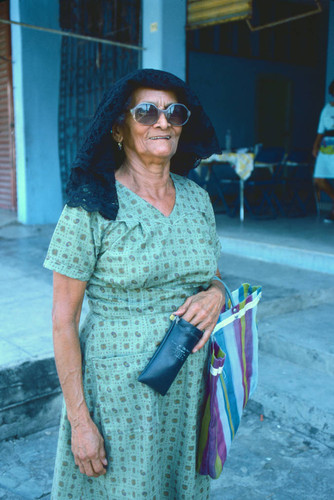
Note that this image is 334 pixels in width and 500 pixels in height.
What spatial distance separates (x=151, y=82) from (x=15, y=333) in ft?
7.65

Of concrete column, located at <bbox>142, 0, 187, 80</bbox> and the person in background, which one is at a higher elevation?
concrete column, located at <bbox>142, 0, 187, 80</bbox>

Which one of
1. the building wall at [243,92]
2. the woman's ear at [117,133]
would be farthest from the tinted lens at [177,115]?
the building wall at [243,92]

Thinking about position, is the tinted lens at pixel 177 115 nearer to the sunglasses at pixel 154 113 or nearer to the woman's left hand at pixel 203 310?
the sunglasses at pixel 154 113

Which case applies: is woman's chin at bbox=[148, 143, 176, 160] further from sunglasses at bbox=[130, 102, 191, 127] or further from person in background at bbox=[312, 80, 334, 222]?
person in background at bbox=[312, 80, 334, 222]

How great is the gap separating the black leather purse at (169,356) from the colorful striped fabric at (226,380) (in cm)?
14

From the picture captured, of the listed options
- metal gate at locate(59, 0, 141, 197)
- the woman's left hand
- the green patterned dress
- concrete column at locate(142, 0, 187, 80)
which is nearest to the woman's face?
the green patterned dress

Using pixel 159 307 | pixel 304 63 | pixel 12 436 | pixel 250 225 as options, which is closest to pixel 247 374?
pixel 159 307

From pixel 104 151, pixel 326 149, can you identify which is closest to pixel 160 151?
pixel 104 151

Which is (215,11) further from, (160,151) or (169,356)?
(169,356)

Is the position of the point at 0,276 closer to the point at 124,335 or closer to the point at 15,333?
the point at 15,333

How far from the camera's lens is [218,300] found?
5.50ft

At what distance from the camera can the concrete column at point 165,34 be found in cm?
640

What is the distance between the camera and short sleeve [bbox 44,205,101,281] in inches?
58.0

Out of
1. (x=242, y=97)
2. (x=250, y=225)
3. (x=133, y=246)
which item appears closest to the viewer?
(x=133, y=246)
